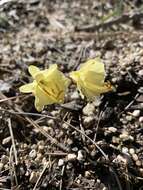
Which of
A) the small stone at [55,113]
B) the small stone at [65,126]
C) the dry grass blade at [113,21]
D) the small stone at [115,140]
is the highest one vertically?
the dry grass blade at [113,21]

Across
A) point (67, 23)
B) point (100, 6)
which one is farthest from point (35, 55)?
point (100, 6)

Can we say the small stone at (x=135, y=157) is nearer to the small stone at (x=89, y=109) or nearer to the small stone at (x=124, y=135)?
the small stone at (x=124, y=135)

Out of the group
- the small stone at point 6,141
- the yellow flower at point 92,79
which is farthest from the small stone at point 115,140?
the small stone at point 6,141

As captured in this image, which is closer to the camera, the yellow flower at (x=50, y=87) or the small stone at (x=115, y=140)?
the yellow flower at (x=50, y=87)

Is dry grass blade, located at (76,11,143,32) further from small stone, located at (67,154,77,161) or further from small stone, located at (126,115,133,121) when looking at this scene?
small stone, located at (67,154,77,161)

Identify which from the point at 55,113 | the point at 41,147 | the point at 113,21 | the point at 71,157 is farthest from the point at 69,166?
the point at 113,21

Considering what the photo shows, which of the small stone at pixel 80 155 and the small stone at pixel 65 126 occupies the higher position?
the small stone at pixel 65 126

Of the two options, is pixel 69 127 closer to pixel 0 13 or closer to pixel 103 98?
pixel 103 98
